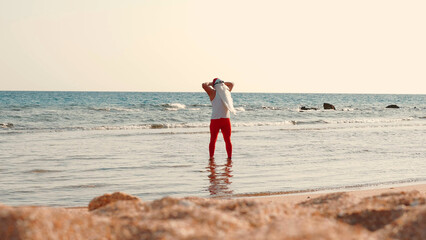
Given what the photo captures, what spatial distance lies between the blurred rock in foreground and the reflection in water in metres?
4.09

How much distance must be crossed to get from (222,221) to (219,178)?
5734mm

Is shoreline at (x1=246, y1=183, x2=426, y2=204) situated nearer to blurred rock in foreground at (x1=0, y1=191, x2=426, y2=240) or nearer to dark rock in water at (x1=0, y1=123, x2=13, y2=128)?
blurred rock in foreground at (x1=0, y1=191, x2=426, y2=240)

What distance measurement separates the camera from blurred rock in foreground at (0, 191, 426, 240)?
6.97ft

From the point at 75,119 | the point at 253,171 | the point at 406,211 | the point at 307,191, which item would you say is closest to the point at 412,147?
the point at 253,171

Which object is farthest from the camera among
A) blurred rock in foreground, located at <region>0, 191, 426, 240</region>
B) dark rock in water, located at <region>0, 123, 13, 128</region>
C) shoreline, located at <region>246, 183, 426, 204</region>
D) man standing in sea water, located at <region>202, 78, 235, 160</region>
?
dark rock in water, located at <region>0, 123, 13, 128</region>

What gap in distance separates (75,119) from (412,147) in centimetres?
1922

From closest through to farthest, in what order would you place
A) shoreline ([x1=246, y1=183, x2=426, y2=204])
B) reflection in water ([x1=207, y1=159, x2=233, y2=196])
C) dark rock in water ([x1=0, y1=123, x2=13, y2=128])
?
shoreline ([x1=246, y1=183, x2=426, y2=204]) → reflection in water ([x1=207, y1=159, x2=233, y2=196]) → dark rock in water ([x1=0, y1=123, x2=13, y2=128])

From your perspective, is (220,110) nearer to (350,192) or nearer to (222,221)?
(350,192)

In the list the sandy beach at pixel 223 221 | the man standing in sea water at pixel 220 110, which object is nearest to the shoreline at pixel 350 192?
the sandy beach at pixel 223 221

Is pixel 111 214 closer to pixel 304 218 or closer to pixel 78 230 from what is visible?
pixel 78 230

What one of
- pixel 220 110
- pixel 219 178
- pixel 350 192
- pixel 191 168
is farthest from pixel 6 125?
pixel 350 192

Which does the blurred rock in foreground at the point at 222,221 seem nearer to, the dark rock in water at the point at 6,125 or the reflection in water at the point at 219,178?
the reflection in water at the point at 219,178

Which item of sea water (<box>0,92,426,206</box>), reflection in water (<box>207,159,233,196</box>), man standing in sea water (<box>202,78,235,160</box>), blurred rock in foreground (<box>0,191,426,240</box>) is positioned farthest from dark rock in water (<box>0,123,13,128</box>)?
blurred rock in foreground (<box>0,191,426,240</box>)

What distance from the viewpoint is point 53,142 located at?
14.4 metres
